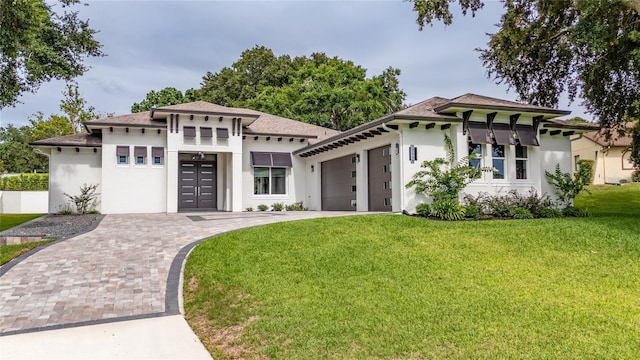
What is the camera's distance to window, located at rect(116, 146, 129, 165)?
727 inches

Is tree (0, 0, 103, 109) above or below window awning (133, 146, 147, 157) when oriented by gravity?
above

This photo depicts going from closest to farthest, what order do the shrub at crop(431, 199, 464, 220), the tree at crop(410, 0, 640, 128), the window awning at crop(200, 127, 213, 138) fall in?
the tree at crop(410, 0, 640, 128), the shrub at crop(431, 199, 464, 220), the window awning at crop(200, 127, 213, 138)

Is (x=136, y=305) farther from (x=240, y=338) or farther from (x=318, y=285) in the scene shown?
(x=318, y=285)

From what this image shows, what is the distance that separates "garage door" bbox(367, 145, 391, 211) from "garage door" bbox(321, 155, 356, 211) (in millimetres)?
1362

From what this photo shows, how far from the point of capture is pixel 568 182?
15352 mm

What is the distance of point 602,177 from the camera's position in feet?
104

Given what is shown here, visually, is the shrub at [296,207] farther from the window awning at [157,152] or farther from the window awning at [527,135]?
the window awning at [527,135]

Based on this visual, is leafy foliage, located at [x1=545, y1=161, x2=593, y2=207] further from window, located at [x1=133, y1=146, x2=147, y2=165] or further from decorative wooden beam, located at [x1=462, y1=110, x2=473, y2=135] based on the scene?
window, located at [x1=133, y1=146, x2=147, y2=165]

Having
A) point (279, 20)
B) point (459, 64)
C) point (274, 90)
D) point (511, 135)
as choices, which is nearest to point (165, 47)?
point (279, 20)

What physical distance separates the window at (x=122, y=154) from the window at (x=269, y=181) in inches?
218

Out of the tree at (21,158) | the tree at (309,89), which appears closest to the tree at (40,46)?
the tree at (309,89)

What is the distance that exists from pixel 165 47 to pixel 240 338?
16175 millimetres

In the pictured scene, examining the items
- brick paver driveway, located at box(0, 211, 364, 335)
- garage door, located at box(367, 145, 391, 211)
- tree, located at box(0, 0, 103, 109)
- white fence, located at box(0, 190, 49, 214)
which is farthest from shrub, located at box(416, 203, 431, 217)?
white fence, located at box(0, 190, 49, 214)

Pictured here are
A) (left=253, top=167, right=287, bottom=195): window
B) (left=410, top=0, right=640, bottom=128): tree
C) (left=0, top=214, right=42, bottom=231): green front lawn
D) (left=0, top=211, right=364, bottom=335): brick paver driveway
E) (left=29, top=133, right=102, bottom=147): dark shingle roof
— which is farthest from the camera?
(left=253, top=167, right=287, bottom=195): window
